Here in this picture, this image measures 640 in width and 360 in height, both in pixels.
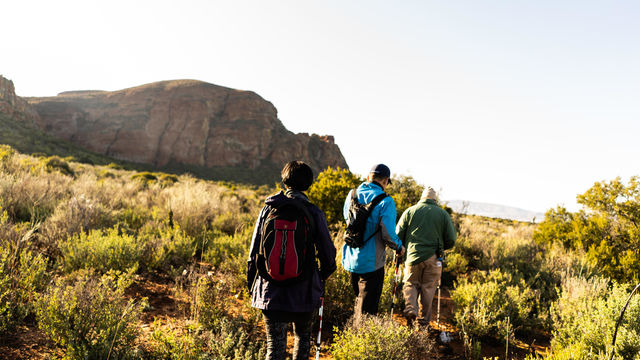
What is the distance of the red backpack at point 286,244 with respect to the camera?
224cm

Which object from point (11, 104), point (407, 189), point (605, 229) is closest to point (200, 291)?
point (407, 189)

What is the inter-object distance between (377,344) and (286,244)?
4.99 feet

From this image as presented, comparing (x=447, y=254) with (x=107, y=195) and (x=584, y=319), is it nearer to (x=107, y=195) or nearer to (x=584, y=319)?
(x=584, y=319)

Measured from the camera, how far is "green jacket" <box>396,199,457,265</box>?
14.1ft

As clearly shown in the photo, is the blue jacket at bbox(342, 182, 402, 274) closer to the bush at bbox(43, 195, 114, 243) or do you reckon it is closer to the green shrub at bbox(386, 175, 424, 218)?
the bush at bbox(43, 195, 114, 243)

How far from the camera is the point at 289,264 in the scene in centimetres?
223

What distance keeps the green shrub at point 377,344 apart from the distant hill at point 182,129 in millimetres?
59499

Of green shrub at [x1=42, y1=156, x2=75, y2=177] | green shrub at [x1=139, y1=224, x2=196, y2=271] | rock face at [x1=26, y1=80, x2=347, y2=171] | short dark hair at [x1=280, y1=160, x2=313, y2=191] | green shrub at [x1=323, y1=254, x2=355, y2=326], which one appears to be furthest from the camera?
rock face at [x1=26, y1=80, x2=347, y2=171]

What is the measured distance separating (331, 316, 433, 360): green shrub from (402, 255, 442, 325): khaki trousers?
40.9 inches

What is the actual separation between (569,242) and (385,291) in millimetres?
6853

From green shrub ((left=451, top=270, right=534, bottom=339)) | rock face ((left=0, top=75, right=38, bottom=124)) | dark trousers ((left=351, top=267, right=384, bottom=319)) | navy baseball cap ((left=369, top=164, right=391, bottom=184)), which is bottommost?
green shrub ((left=451, top=270, right=534, bottom=339))

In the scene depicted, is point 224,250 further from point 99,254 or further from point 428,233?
point 428,233

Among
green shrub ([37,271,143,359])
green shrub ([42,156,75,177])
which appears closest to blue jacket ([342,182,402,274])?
green shrub ([37,271,143,359])

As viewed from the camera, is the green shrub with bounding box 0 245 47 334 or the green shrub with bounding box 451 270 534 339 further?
the green shrub with bounding box 451 270 534 339
